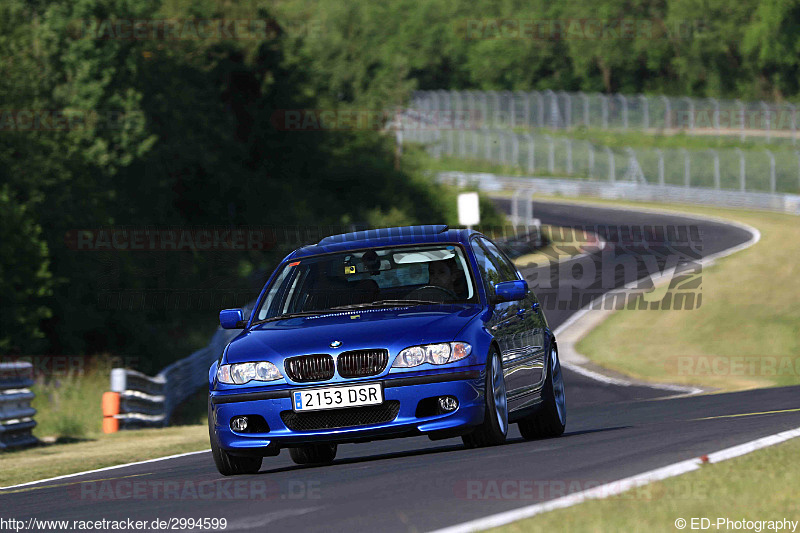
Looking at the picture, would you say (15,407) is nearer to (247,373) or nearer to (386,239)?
(386,239)

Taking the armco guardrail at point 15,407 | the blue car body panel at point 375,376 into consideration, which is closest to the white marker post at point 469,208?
the armco guardrail at point 15,407

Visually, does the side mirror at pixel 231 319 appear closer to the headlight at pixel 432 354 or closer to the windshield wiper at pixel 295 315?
the windshield wiper at pixel 295 315

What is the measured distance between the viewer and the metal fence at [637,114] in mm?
74625

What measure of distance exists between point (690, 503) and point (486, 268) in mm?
4247

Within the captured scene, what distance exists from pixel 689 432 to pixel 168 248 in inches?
1648

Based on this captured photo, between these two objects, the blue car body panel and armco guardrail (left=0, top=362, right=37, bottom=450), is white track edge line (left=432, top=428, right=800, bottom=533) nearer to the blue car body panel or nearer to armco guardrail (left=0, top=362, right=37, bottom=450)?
the blue car body panel

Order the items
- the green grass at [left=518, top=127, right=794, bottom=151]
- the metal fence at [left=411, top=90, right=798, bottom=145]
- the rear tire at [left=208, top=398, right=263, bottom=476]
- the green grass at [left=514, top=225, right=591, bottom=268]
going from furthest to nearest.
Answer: the green grass at [left=518, top=127, right=794, bottom=151]
the metal fence at [left=411, top=90, right=798, bottom=145]
the green grass at [left=514, top=225, right=591, bottom=268]
the rear tire at [left=208, top=398, right=263, bottom=476]

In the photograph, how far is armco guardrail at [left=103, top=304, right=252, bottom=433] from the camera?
19.6 m

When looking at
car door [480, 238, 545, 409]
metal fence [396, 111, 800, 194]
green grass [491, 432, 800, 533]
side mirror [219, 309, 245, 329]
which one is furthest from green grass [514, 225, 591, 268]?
green grass [491, 432, 800, 533]

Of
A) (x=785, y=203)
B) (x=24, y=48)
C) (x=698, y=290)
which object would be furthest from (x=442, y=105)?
(x=698, y=290)

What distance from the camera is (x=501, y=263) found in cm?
1080

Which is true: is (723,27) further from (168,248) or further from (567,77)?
(168,248)

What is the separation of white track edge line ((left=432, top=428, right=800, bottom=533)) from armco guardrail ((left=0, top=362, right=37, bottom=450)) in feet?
34.1

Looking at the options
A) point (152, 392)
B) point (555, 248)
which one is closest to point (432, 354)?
point (152, 392)
